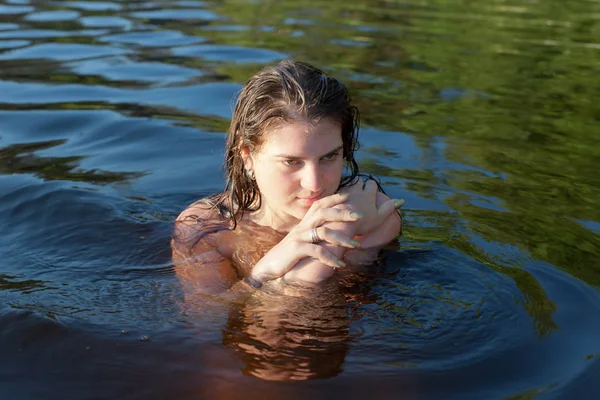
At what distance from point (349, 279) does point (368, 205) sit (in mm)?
363

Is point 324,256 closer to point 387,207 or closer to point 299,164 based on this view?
point 299,164

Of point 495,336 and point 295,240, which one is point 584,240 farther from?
point 295,240

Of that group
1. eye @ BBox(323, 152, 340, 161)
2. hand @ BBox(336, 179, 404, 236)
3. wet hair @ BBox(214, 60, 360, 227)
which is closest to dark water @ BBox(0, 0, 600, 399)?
hand @ BBox(336, 179, 404, 236)

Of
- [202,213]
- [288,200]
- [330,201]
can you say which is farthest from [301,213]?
[202,213]

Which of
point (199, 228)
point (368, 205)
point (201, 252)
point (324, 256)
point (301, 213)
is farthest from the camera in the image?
point (199, 228)

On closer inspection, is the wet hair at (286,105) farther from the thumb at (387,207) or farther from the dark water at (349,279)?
the dark water at (349,279)

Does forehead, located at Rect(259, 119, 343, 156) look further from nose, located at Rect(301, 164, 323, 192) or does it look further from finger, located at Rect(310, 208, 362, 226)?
finger, located at Rect(310, 208, 362, 226)

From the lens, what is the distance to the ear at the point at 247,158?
4090mm

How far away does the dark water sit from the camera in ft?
10.5

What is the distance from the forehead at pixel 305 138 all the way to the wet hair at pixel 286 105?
0.02 meters

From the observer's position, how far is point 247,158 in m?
4.12

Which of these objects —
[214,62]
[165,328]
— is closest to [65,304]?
[165,328]

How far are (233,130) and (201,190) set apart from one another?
50.6 inches

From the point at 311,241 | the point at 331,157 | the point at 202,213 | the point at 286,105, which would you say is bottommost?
the point at 202,213
